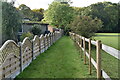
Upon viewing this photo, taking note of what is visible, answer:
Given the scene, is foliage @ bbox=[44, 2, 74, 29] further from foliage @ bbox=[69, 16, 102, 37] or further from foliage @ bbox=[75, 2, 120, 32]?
foliage @ bbox=[69, 16, 102, 37]

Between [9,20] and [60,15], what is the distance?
22.9 metres

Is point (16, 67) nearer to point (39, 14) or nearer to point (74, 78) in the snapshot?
point (74, 78)

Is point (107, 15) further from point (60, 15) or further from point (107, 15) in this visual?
point (60, 15)

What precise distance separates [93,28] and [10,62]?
30.0 ft

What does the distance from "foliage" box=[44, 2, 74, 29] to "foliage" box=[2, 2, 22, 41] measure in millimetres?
21683

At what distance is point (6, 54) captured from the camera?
15.1ft

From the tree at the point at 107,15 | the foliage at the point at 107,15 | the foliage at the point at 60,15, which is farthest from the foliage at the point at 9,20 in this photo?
the tree at the point at 107,15

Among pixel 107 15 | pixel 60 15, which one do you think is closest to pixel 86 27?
pixel 60 15

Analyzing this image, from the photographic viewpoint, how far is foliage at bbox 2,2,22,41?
55.6 ft

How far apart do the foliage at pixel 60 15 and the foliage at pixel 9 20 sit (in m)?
21.7

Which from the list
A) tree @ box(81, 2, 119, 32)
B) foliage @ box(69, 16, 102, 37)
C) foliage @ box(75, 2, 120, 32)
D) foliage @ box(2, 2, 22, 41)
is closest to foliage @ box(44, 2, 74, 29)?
foliage @ box(75, 2, 120, 32)

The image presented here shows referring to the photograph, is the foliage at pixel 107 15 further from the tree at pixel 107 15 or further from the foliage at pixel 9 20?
the foliage at pixel 9 20


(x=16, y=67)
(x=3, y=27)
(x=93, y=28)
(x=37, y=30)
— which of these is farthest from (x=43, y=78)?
(x=37, y=30)

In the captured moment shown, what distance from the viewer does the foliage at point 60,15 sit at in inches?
1543
